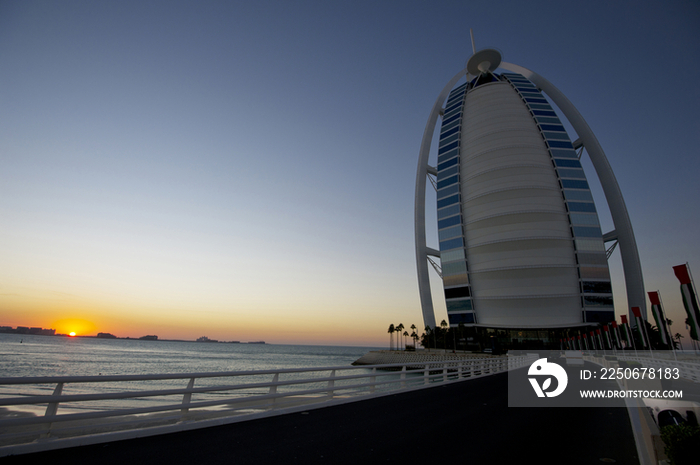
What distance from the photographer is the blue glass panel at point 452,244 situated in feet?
280

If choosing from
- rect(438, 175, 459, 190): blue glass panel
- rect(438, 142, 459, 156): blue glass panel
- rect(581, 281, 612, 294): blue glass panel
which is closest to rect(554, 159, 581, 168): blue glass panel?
rect(438, 175, 459, 190): blue glass panel

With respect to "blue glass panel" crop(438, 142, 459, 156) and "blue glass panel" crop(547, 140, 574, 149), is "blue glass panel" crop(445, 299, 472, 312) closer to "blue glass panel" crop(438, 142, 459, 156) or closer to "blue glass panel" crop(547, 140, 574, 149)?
"blue glass panel" crop(438, 142, 459, 156)

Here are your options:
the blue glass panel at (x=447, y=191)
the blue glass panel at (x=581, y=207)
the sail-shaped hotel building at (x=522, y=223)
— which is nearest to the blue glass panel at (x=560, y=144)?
the sail-shaped hotel building at (x=522, y=223)

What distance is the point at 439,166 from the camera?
97.5 meters

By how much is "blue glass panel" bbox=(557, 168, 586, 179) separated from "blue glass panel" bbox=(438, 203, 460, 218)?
23.8m

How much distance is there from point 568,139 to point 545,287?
37.4 meters

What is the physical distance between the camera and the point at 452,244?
8669cm

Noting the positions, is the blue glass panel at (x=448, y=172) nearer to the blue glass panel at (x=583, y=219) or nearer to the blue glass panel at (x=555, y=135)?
the blue glass panel at (x=555, y=135)

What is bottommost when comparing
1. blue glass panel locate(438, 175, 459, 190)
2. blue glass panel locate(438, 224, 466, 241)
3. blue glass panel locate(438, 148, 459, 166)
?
blue glass panel locate(438, 224, 466, 241)

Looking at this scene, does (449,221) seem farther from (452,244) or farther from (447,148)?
(447,148)

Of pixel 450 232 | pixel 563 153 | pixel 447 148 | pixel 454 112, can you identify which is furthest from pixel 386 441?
pixel 454 112

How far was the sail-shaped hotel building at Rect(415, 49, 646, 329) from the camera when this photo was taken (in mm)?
75938

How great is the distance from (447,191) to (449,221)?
339 inches

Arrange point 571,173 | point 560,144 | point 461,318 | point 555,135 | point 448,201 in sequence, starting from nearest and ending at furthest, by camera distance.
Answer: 1. point 571,173
2. point 461,318
3. point 560,144
4. point 555,135
5. point 448,201
